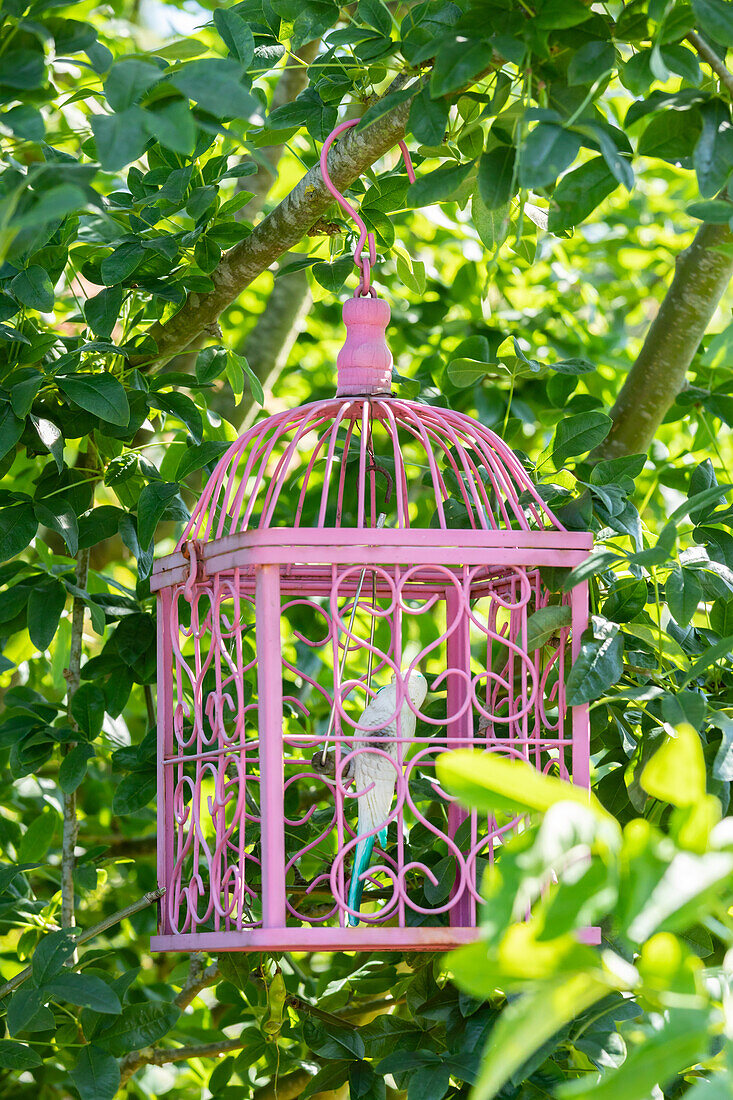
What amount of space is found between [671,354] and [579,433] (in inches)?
18.4

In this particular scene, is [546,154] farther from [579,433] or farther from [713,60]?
[579,433]

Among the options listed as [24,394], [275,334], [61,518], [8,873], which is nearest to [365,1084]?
[8,873]

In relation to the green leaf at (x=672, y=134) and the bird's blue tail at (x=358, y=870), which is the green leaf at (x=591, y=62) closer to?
the green leaf at (x=672, y=134)

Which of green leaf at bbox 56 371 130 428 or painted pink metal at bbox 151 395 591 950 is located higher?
green leaf at bbox 56 371 130 428

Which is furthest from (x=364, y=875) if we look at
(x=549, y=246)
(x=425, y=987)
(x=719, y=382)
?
(x=549, y=246)

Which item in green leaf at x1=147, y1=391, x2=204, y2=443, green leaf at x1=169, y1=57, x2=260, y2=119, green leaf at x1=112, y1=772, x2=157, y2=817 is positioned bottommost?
green leaf at x1=112, y1=772, x2=157, y2=817

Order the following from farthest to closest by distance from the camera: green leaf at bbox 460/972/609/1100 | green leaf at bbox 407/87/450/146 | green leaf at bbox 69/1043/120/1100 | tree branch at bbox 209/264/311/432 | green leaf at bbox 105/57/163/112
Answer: tree branch at bbox 209/264/311/432, green leaf at bbox 69/1043/120/1100, green leaf at bbox 407/87/450/146, green leaf at bbox 105/57/163/112, green leaf at bbox 460/972/609/1100

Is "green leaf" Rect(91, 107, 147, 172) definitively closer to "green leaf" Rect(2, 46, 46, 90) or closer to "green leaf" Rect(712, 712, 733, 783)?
"green leaf" Rect(2, 46, 46, 90)

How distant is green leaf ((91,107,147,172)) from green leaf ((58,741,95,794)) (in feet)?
2.50

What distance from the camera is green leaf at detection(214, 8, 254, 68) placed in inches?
44.0

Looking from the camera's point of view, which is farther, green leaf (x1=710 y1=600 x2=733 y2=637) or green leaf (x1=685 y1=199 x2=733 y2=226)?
green leaf (x1=710 y1=600 x2=733 y2=637)

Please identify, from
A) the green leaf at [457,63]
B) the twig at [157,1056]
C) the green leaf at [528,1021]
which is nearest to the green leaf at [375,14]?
the green leaf at [457,63]

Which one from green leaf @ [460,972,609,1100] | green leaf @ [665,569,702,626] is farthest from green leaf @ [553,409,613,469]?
green leaf @ [460,972,609,1100]

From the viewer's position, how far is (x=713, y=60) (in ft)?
2.99
